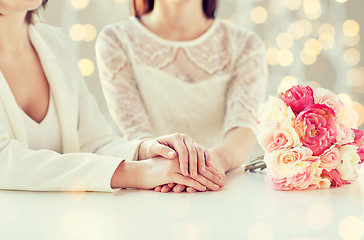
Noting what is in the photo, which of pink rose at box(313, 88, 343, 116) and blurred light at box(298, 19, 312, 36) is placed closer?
pink rose at box(313, 88, 343, 116)

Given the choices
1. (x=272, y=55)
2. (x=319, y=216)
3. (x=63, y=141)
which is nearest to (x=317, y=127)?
(x=319, y=216)

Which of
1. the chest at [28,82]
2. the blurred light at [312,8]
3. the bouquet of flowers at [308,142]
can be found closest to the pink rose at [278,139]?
the bouquet of flowers at [308,142]

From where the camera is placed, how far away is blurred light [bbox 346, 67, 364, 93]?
2289mm

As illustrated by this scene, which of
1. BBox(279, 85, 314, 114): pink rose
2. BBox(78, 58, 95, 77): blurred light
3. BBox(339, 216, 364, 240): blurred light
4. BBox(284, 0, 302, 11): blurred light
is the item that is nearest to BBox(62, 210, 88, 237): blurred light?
BBox(339, 216, 364, 240): blurred light

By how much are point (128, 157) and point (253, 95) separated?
0.52 m

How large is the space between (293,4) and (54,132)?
1.45m

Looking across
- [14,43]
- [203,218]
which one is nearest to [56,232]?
[203,218]

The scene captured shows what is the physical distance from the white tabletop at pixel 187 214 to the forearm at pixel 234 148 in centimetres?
19

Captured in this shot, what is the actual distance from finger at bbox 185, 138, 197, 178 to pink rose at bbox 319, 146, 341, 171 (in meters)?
0.25

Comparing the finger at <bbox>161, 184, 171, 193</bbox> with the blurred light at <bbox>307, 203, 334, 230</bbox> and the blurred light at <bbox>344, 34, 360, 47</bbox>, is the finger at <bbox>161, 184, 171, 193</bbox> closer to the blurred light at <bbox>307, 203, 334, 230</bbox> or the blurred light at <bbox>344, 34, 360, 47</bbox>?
the blurred light at <bbox>307, 203, 334, 230</bbox>

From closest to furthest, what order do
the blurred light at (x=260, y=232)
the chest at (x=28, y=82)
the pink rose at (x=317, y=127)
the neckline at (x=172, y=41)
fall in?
1. the blurred light at (x=260, y=232)
2. the pink rose at (x=317, y=127)
3. the chest at (x=28, y=82)
4. the neckline at (x=172, y=41)

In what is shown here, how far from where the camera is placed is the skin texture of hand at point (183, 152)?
987 millimetres

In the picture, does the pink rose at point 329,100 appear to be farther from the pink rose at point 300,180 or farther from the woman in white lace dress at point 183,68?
the woman in white lace dress at point 183,68

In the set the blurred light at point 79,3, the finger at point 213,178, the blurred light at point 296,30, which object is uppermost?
the blurred light at point 79,3
